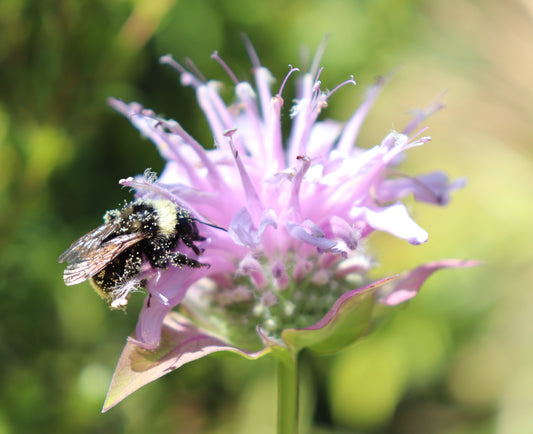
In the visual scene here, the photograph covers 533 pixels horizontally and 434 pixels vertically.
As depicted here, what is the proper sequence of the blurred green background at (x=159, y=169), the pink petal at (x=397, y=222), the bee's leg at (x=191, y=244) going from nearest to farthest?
the pink petal at (x=397, y=222) → the bee's leg at (x=191, y=244) → the blurred green background at (x=159, y=169)

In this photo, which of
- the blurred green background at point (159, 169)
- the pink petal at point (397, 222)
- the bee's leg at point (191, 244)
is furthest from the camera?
the blurred green background at point (159, 169)

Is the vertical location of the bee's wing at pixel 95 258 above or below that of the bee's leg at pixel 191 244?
above

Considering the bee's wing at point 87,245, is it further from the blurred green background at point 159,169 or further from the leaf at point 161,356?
the blurred green background at point 159,169

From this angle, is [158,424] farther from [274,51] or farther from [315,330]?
[274,51]

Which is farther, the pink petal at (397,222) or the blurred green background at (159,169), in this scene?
the blurred green background at (159,169)

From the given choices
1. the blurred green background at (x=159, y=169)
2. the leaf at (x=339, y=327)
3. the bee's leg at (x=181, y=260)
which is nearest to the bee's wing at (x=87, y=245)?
the bee's leg at (x=181, y=260)

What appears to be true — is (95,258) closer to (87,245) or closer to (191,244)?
(87,245)

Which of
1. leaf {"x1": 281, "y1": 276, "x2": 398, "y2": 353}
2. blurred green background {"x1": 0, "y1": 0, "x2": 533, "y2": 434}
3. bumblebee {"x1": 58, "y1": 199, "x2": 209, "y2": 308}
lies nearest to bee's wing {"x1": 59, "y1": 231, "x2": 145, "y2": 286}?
bumblebee {"x1": 58, "y1": 199, "x2": 209, "y2": 308}

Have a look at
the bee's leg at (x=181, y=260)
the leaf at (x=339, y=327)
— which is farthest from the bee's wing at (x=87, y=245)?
the leaf at (x=339, y=327)

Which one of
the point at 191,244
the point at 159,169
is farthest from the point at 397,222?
the point at 159,169
